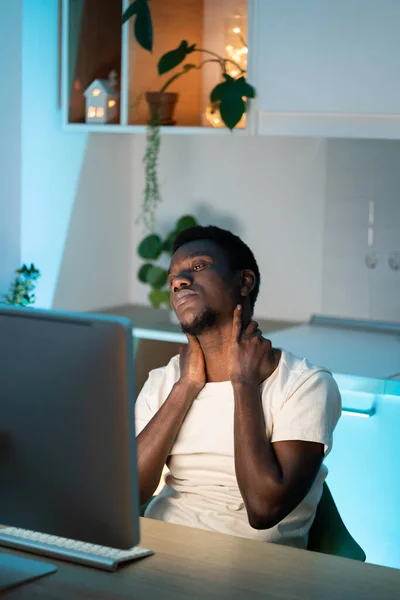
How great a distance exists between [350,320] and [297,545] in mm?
1875

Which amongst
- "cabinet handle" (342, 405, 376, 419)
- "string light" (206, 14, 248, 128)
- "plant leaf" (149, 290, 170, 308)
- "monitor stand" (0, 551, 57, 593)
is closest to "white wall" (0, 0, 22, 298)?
"plant leaf" (149, 290, 170, 308)

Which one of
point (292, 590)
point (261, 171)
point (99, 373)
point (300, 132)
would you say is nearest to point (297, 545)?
point (292, 590)

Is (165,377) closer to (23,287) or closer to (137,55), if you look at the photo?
(23,287)

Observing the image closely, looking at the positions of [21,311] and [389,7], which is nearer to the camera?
[21,311]

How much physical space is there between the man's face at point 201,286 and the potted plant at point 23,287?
1657 millimetres

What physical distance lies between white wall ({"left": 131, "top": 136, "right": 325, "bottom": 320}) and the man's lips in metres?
1.88

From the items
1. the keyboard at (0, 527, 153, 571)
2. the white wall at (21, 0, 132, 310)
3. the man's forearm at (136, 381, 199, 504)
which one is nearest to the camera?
the keyboard at (0, 527, 153, 571)

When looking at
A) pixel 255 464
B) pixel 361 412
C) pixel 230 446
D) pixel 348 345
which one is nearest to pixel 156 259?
pixel 348 345

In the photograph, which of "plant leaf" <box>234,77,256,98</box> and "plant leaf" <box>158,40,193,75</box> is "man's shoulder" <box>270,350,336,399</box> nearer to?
"plant leaf" <box>234,77,256,98</box>

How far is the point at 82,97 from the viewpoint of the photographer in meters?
3.81

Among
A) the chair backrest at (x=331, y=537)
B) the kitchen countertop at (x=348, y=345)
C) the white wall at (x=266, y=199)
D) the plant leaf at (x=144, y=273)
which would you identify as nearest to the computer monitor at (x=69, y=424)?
the chair backrest at (x=331, y=537)

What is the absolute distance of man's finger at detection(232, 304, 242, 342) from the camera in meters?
2.05

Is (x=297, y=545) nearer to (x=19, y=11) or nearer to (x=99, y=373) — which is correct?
(x=99, y=373)

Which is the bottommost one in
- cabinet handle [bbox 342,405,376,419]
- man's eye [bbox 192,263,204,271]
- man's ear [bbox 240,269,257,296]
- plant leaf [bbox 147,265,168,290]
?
cabinet handle [bbox 342,405,376,419]
